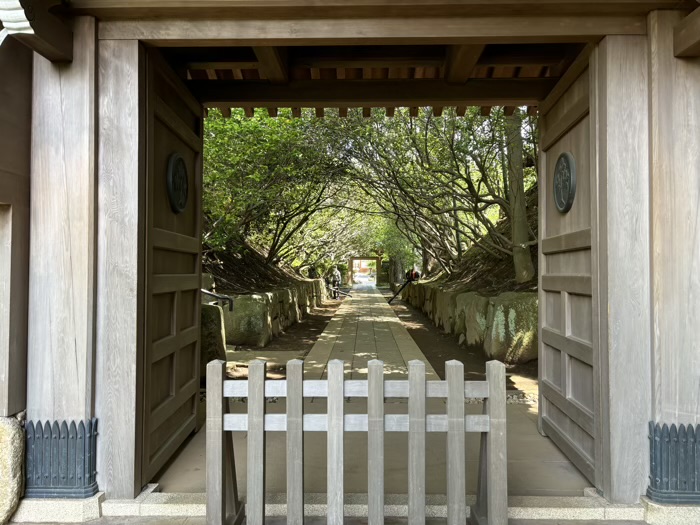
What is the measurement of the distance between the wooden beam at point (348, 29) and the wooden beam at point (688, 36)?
0.42 meters

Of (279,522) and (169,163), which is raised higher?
(169,163)

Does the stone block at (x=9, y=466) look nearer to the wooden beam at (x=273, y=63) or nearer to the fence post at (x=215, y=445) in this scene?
the fence post at (x=215, y=445)

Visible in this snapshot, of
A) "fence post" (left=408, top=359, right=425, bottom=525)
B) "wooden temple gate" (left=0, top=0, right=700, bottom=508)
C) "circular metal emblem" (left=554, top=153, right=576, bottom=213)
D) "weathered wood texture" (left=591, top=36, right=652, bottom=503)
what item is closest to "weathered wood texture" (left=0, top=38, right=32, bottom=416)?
"wooden temple gate" (left=0, top=0, right=700, bottom=508)

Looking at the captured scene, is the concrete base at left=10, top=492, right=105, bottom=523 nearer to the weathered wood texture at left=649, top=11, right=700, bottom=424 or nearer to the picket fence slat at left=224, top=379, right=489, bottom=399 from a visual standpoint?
the picket fence slat at left=224, top=379, right=489, bottom=399

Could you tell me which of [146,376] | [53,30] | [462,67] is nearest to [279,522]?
[146,376]

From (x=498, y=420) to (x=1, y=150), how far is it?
317 cm

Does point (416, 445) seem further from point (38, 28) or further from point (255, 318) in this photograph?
point (255, 318)

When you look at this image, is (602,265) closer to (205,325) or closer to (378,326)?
(205,325)

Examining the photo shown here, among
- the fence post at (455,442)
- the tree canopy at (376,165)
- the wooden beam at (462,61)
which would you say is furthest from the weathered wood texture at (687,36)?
the tree canopy at (376,165)

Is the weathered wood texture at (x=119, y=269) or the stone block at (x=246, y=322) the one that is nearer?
the weathered wood texture at (x=119, y=269)

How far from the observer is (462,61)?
12.7 feet

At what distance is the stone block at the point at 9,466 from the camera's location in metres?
2.72

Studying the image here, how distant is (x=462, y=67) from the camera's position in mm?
3980

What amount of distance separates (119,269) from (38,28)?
1.40 metres
